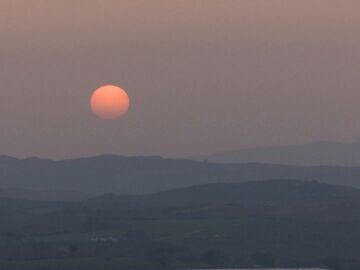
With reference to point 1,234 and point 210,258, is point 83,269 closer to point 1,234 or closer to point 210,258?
point 210,258

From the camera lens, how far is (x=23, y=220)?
182375 mm

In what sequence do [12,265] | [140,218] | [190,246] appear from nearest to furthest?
[12,265], [190,246], [140,218]

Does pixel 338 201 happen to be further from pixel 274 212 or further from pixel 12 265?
pixel 12 265

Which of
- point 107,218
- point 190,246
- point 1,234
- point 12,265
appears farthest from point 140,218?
point 12,265

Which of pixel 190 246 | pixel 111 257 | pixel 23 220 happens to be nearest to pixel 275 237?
pixel 190 246

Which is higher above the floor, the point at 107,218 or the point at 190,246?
the point at 107,218

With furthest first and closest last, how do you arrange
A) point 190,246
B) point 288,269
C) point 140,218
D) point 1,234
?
1. point 140,218
2. point 1,234
3. point 190,246
4. point 288,269

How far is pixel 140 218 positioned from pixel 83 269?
168 feet

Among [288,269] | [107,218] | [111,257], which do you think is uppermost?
[107,218]

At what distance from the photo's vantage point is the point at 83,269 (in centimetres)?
11525

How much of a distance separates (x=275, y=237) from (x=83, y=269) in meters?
33.7

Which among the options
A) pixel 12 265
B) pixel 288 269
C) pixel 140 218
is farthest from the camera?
pixel 140 218

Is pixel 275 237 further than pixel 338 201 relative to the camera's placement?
No

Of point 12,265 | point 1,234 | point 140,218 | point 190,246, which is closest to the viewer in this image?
point 12,265
